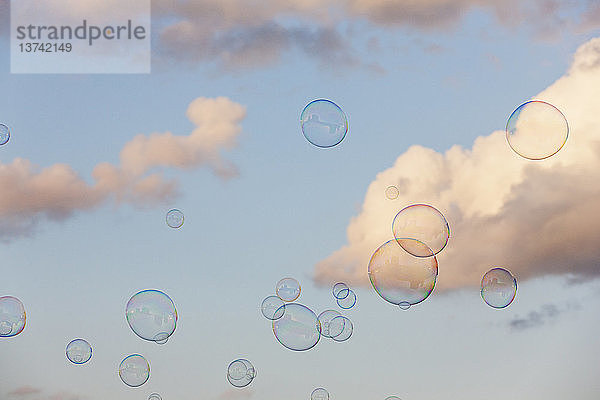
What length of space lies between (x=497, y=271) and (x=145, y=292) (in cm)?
915

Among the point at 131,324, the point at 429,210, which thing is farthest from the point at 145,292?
the point at 429,210

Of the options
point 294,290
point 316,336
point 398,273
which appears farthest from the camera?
point 294,290

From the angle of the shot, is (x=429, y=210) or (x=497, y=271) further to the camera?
(x=497, y=271)

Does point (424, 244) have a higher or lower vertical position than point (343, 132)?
lower

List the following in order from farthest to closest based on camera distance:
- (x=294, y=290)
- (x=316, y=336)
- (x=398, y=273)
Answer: (x=294, y=290), (x=316, y=336), (x=398, y=273)

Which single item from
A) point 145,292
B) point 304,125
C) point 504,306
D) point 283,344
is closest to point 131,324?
point 145,292

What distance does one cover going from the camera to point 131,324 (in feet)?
78.1

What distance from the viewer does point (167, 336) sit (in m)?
23.8

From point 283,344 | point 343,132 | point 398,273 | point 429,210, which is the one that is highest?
point 343,132

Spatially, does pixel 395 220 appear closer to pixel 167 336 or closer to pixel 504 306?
pixel 504 306

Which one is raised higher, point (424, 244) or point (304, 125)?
point (304, 125)

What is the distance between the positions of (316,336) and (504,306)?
4.93 m

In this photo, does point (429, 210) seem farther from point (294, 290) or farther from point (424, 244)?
point (294, 290)

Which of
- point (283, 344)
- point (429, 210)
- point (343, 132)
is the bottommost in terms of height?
point (283, 344)
